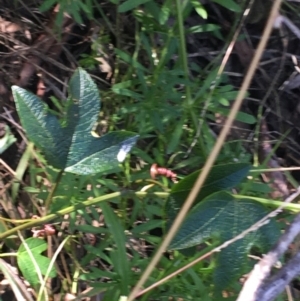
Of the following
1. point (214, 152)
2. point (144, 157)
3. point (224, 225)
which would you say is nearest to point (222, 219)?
point (224, 225)

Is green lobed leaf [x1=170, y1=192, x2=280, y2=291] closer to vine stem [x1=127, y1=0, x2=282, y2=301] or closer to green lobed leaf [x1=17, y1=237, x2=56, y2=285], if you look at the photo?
vine stem [x1=127, y1=0, x2=282, y2=301]

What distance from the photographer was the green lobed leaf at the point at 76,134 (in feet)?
2.59

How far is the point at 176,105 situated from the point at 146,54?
0.19 m

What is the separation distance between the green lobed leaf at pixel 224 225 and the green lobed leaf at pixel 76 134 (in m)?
0.14

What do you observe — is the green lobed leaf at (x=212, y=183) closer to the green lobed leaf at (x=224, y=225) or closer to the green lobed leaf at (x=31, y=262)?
the green lobed leaf at (x=224, y=225)

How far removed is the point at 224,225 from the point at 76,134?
259 millimetres

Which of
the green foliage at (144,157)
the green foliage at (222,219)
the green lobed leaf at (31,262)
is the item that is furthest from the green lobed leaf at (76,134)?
the green lobed leaf at (31,262)

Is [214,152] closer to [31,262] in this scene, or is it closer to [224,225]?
[224,225]

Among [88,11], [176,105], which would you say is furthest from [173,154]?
[88,11]

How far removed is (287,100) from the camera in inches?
57.8

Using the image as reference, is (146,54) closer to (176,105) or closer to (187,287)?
(176,105)

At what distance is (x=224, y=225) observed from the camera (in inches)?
31.7

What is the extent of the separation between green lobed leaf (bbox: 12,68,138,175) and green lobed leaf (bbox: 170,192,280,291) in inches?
5.6

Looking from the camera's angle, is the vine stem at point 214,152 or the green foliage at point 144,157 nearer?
the vine stem at point 214,152
